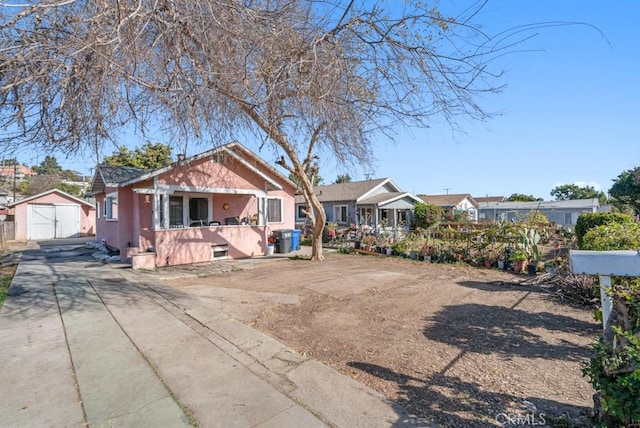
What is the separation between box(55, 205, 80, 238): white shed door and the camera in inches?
907

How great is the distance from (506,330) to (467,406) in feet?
8.35

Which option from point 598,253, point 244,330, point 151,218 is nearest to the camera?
point 598,253

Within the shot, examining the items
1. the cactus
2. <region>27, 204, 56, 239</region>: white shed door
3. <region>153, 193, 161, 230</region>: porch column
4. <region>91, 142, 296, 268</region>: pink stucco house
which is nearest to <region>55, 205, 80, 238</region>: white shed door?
<region>27, 204, 56, 239</region>: white shed door

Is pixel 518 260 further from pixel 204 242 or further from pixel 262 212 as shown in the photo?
pixel 204 242

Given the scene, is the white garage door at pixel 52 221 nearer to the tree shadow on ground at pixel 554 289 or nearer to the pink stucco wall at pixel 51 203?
the pink stucco wall at pixel 51 203

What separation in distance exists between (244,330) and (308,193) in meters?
7.79

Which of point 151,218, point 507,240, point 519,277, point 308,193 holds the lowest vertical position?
point 519,277

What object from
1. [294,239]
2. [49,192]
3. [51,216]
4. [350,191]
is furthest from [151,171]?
[350,191]

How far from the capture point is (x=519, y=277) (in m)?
9.09

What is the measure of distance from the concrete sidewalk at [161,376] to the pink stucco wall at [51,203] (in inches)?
854

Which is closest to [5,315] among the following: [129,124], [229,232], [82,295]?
[82,295]

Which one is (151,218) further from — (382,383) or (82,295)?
(382,383)

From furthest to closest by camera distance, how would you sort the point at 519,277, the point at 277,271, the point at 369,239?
1. the point at 369,239
2. the point at 277,271
3. the point at 519,277

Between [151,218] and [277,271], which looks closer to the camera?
[277,271]
